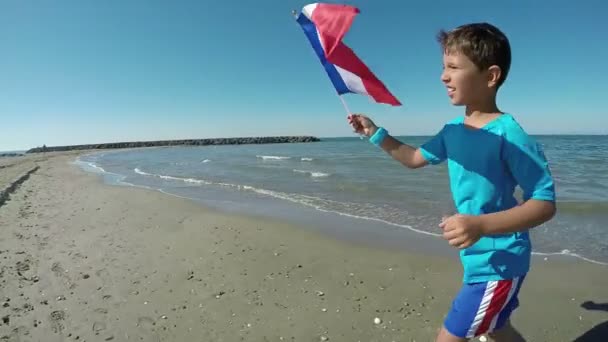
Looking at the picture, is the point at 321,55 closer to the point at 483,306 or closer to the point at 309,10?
the point at 309,10

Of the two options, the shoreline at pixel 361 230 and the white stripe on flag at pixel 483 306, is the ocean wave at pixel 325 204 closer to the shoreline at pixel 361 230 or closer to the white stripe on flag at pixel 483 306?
the shoreline at pixel 361 230

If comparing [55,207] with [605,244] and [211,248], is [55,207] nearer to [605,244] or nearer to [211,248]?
[211,248]

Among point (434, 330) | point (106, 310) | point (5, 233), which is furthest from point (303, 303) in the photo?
point (5, 233)

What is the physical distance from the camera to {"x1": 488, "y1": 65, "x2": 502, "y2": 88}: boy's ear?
1.83m

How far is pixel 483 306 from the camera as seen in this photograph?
6.32 feet

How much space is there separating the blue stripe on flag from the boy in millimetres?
651

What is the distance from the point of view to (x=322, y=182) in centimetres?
1483

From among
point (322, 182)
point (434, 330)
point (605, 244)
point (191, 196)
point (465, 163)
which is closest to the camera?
point (465, 163)

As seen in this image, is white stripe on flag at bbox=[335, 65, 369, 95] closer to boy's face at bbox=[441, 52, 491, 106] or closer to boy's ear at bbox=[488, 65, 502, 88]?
boy's face at bbox=[441, 52, 491, 106]

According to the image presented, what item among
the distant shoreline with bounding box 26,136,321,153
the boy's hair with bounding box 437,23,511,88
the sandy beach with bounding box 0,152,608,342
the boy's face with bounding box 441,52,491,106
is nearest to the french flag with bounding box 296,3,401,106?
the boy's face with bounding box 441,52,491,106

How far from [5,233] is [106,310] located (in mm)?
4816

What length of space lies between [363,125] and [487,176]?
2.60 ft

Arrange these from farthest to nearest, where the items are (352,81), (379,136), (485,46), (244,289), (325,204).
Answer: (325,204), (244,289), (352,81), (379,136), (485,46)

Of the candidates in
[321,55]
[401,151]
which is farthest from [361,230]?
[321,55]
